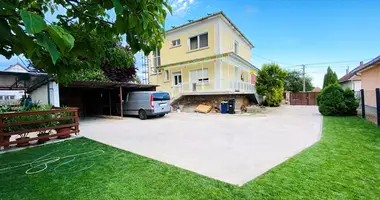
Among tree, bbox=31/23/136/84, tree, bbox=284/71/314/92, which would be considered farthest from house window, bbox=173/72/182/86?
tree, bbox=284/71/314/92

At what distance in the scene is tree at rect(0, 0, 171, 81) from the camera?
1031 mm

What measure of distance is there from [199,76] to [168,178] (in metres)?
13.5

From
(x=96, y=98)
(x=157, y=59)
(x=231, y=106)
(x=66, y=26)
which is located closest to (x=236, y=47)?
(x=231, y=106)

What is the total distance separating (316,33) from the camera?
60.2ft

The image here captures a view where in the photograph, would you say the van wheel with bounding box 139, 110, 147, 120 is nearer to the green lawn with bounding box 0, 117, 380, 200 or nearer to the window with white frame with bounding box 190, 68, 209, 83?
the window with white frame with bounding box 190, 68, 209, 83

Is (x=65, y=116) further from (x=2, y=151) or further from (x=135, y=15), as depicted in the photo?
(x=135, y=15)

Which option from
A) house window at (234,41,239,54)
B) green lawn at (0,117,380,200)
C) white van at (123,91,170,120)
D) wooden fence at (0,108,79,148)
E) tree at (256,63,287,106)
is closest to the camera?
green lawn at (0,117,380,200)

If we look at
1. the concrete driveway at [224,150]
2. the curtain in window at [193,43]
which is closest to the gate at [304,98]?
the curtain in window at [193,43]

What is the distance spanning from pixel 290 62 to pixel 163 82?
26077mm

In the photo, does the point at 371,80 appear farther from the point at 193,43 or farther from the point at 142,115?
the point at 142,115

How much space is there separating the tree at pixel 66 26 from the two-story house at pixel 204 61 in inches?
466

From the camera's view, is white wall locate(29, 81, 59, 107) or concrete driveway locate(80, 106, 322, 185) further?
white wall locate(29, 81, 59, 107)

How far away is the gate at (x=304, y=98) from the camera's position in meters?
22.4

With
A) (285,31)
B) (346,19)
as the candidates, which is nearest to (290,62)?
(285,31)
